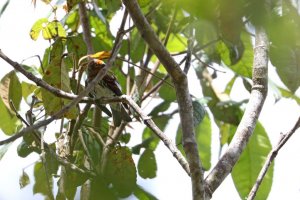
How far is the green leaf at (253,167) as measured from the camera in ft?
4.75

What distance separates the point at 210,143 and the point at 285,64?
0.66m

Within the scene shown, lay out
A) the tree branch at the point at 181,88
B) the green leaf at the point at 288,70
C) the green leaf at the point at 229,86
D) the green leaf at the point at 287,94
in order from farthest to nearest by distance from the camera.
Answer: the green leaf at the point at 229,86, the green leaf at the point at 287,94, the green leaf at the point at 288,70, the tree branch at the point at 181,88

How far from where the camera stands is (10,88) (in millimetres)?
1238

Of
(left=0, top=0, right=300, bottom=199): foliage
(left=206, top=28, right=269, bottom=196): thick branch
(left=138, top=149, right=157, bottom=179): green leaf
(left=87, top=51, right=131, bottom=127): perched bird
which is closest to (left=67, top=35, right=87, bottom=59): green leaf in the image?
(left=0, top=0, right=300, bottom=199): foliage

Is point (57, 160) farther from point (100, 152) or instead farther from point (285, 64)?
point (285, 64)

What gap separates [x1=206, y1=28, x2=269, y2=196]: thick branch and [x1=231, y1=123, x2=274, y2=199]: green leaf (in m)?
0.42

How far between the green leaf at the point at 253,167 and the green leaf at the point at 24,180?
55cm

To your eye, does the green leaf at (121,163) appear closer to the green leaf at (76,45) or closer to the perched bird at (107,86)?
the perched bird at (107,86)

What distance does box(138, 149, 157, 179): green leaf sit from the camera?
5.35 feet

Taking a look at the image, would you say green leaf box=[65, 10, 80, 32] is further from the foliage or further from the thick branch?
the thick branch

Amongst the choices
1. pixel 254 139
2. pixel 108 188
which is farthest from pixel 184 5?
pixel 254 139

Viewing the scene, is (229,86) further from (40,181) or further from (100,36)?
(40,181)

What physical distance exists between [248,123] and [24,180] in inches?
23.4

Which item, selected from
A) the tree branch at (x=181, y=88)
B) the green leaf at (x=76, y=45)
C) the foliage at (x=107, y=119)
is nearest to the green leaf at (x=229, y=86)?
the foliage at (x=107, y=119)
